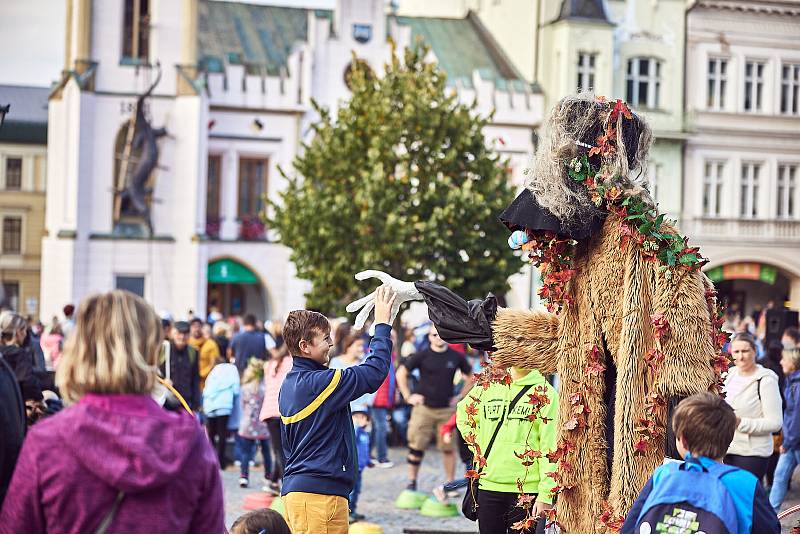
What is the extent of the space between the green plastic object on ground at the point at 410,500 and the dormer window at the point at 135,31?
25.1m

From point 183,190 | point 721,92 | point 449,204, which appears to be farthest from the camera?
point 721,92

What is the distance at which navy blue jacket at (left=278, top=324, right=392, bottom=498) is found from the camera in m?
6.50

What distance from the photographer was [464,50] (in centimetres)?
4234

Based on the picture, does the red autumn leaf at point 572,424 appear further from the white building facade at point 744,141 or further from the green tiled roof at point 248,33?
the white building facade at point 744,141

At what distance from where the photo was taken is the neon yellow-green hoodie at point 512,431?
760cm

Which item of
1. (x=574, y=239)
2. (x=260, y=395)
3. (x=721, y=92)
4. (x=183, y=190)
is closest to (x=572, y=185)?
(x=574, y=239)

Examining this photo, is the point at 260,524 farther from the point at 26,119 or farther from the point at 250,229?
the point at 26,119

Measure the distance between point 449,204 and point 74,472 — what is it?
71.2 ft

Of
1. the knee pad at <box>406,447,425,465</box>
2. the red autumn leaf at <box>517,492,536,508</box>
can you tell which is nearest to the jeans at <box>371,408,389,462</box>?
the knee pad at <box>406,447,425,465</box>

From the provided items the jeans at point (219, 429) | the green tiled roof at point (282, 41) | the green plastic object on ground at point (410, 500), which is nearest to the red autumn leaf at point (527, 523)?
the green plastic object on ground at point (410, 500)

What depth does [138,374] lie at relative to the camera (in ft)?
12.5

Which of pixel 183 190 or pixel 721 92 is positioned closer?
pixel 183 190

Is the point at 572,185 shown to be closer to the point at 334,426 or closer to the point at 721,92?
the point at 334,426

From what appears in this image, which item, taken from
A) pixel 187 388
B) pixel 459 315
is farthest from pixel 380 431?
pixel 459 315
